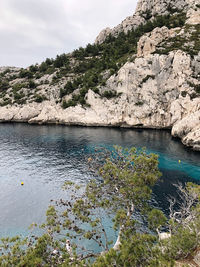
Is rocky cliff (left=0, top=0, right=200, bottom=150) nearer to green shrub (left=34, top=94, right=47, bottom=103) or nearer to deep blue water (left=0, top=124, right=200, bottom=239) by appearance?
green shrub (left=34, top=94, right=47, bottom=103)

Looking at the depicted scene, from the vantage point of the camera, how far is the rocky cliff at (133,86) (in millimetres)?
72812

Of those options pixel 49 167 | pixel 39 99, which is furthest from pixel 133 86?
pixel 49 167

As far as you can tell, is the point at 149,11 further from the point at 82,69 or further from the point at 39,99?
the point at 39,99

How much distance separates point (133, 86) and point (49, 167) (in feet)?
195

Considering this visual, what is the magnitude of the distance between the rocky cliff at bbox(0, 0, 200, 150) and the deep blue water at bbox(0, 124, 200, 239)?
10904mm

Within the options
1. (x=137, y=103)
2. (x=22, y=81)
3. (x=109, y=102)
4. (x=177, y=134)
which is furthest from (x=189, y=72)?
(x=22, y=81)

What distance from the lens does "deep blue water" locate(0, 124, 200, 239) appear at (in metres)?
26.0

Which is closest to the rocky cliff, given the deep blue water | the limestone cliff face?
the limestone cliff face

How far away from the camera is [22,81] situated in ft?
392

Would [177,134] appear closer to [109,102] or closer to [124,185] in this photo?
[109,102]

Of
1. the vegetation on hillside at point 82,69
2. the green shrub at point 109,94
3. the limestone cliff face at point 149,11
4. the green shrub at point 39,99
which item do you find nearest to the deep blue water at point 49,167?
the green shrub at point 109,94

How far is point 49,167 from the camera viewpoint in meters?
39.7

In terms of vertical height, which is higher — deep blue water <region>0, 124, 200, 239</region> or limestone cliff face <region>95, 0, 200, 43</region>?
limestone cliff face <region>95, 0, 200, 43</region>

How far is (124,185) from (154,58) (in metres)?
78.6
